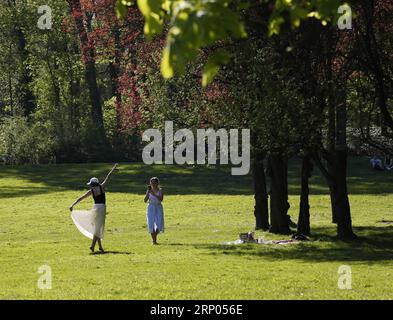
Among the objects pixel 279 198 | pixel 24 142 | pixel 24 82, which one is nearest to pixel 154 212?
pixel 279 198

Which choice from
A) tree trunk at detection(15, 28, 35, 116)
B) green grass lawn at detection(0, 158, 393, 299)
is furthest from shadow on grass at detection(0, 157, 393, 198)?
tree trunk at detection(15, 28, 35, 116)

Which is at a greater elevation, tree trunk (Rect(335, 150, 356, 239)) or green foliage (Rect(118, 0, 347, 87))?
green foliage (Rect(118, 0, 347, 87))

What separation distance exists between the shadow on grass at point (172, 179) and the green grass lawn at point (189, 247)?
0.11 metres

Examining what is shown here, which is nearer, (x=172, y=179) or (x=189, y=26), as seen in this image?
(x=189, y=26)

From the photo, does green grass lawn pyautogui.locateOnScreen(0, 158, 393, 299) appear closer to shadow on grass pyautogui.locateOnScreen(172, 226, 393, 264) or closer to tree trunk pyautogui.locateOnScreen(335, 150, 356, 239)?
shadow on grass pyautogui.locateOnScreen(172, 226, 393, 264)

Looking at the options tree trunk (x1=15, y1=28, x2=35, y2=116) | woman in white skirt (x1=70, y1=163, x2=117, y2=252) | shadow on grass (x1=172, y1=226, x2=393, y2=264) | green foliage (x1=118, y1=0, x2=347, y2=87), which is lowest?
shadow on grass (x1=172, y1=226, x2=393, y2=264)

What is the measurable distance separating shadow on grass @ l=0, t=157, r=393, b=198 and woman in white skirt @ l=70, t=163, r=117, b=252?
2135 centimetres

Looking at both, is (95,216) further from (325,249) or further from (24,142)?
(24,142)

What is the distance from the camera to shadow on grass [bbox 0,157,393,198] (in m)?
47.1

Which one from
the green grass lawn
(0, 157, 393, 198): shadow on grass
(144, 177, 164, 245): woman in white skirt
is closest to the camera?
the green grass lawn

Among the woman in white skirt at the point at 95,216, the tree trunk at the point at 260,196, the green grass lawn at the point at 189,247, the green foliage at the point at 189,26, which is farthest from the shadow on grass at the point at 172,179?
the green foliage at the point at 189,26

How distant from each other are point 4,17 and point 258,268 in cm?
5122

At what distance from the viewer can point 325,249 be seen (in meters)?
24.6

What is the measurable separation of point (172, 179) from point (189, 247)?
26.7m
